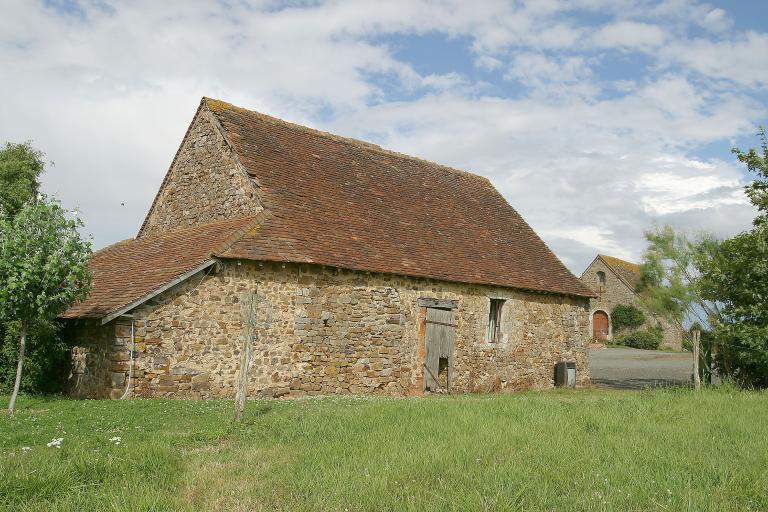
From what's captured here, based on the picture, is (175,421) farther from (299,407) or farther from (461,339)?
(461,339)

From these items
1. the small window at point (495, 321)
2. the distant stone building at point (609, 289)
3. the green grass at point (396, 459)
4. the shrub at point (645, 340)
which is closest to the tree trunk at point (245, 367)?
the green grass at point (396, 459)

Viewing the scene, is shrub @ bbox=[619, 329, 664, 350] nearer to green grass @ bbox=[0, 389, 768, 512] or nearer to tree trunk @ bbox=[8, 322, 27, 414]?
green grass @ bbox=[0, 389, 768, 512]

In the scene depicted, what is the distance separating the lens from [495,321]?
1911 cm

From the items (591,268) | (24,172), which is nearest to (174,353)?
(24,172)

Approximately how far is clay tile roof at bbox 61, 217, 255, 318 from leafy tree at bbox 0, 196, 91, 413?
886 millimetres

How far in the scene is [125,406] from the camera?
1113cm

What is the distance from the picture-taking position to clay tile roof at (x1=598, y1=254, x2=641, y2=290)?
43938 mm

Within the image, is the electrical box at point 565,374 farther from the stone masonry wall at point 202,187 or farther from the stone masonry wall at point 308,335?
the stone masonry wall at point 202,187

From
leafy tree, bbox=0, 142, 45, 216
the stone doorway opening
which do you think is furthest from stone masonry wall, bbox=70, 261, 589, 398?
the stone doorway opening

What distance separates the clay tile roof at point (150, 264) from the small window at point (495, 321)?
792 cm

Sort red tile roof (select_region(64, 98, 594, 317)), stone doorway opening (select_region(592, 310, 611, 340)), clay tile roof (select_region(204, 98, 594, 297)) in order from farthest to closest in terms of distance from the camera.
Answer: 1. stone doorway opening (select_region(592, 310, 611, 340))
2. clay tile roof (select_region(204, 98, 594, 297))
3. red tile roof (select_region(64, 98, 594, 317))

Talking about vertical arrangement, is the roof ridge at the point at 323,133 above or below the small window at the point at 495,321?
above

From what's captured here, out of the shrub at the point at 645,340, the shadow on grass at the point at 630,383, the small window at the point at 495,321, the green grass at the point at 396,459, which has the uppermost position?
the small window at the point at 495,321

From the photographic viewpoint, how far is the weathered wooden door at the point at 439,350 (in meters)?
16.8
